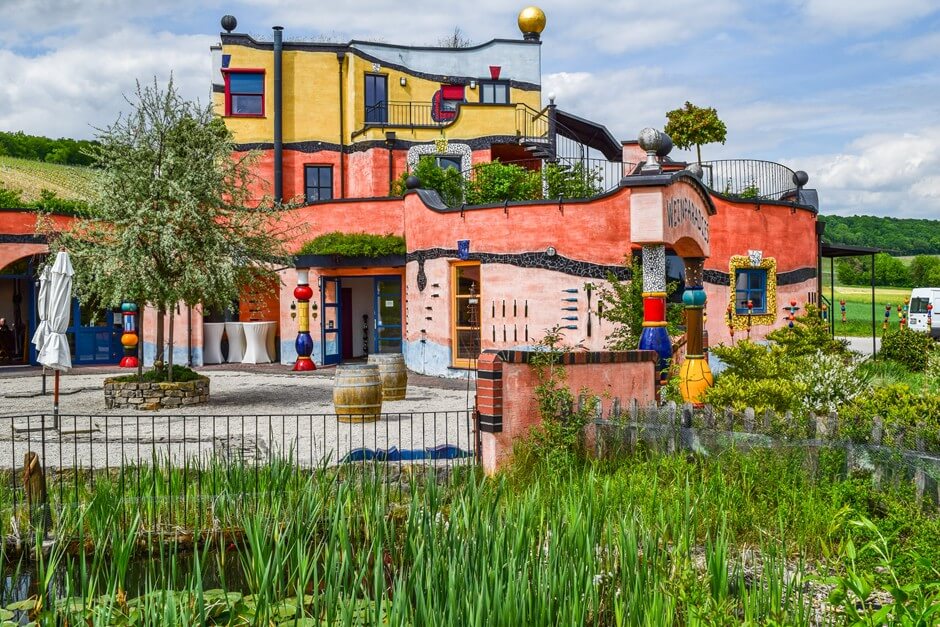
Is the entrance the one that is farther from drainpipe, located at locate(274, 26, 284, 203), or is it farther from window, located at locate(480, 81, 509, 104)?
window, located at locate(480, 81, 509, 104)

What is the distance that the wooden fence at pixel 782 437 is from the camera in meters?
6.11

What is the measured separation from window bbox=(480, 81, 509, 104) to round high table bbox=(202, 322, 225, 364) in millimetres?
10362

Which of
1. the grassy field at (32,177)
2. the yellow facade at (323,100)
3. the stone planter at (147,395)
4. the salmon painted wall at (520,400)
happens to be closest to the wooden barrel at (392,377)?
the stone planter at (147,395)

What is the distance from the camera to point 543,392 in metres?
8.03

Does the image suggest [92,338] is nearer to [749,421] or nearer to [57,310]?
[57,310]

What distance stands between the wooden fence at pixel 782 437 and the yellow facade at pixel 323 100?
17104mm

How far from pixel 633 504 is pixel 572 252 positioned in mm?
9879

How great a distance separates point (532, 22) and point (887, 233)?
58.3 meters

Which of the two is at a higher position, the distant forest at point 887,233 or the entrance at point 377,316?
the distant forest at point 887,233

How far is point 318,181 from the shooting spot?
2516 cm

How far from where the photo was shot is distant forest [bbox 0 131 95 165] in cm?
6875

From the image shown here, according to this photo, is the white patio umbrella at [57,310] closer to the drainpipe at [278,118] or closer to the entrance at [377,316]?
the entrance at [377,316]

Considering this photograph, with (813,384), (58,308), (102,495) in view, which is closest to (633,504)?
(102,495)

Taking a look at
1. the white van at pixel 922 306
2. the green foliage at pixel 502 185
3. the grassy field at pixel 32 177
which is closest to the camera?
the green foliage at pixel 502 185
